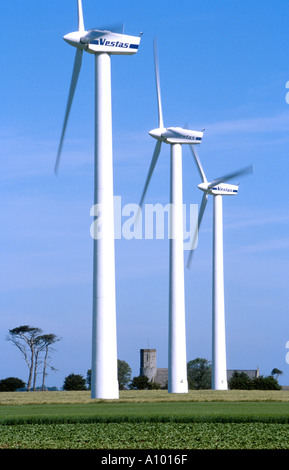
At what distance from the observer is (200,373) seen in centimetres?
18675

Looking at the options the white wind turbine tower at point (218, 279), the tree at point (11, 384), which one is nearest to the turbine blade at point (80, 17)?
the white wind turbine tower at point (218, 279)

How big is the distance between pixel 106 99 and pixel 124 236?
1263 centimetres

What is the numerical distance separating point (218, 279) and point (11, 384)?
147 feet

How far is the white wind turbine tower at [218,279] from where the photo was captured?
96.1 metres

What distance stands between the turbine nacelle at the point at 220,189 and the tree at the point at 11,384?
1818 inches

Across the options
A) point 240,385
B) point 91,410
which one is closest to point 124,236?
point 91,410

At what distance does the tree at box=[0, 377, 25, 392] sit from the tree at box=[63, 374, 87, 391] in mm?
6778

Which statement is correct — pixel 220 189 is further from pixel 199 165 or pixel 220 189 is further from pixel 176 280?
pixel 176 280

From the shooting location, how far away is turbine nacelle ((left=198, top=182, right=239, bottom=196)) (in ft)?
326

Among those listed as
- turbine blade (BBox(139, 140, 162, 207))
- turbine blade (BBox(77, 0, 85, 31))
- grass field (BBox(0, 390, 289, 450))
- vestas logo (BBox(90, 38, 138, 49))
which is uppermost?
turbine blade (BBox(77, 0, 85, 31))

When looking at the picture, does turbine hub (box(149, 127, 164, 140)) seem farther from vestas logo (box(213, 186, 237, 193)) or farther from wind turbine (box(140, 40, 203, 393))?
vestas logo (box(213, 186, 237, 193))

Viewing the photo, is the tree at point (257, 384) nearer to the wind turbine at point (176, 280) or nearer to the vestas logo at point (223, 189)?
the vestas logo at point (223, 189)

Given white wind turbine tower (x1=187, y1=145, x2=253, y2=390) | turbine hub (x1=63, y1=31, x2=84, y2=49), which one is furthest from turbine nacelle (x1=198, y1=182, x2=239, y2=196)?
turbine hub (x1=63, y1=31, x2=84, y2=49)
